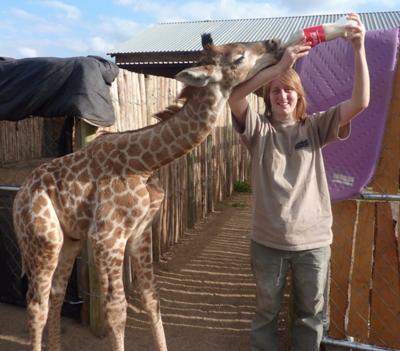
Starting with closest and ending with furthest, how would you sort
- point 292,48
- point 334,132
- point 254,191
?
1. point 292,48
2. point 334,132
3. point 254,191

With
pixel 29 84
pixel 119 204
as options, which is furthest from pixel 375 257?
pixel 29 84

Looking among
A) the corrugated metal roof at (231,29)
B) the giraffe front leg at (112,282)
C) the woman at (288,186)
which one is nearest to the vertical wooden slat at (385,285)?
the woman at (288,186)

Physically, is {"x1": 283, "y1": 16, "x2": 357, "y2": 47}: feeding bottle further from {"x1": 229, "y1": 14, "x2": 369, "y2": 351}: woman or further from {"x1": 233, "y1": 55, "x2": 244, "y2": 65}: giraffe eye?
{"x1": 233, "y1": 55, "x2": 244, "y2": 65}: giraffe eye

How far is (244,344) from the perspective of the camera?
4.07m

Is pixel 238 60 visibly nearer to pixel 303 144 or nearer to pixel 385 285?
pixel 303 144

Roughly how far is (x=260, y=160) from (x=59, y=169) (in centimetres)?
150

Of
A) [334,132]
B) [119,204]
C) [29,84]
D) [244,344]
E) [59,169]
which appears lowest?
[244,344]

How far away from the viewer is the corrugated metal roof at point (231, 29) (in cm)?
1634

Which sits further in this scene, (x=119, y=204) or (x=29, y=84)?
(x=29, y=84)

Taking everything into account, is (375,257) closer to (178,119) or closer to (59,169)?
(178,119)

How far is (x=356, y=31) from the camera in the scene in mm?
2322

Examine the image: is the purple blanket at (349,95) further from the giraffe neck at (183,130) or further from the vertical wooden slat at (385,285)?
the giraffe neck at (183,130)

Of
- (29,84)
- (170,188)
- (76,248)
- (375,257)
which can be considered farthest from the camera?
(170,188)

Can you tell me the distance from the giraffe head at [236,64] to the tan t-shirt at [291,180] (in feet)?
0.83
